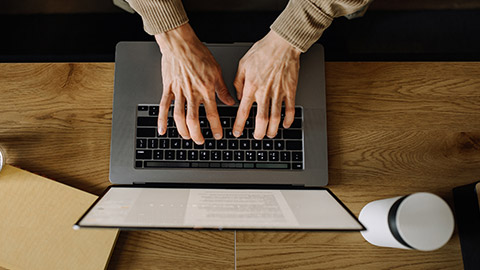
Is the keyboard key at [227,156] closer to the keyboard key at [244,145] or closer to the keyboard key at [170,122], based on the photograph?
the keyboard key at [244,145]

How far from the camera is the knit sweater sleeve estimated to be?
55cm

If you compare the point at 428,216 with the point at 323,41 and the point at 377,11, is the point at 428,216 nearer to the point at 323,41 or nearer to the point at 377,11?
the point at 323,41

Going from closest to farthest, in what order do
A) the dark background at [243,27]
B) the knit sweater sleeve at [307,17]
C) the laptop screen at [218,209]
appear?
the laptop screen at [218,209]
the knit sweater sleeve at [307,17]
the dark background at [243,27]

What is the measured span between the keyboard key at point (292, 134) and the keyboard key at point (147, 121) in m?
0.29

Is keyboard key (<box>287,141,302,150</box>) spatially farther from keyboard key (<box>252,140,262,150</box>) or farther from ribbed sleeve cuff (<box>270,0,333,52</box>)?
ribbed sleeve cuff (<box>270,0,333,52</box>)

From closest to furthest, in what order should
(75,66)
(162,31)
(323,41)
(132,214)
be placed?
(132,214) < (162,31) < (75,66) < (323,41)

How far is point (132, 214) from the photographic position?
0.47 metres

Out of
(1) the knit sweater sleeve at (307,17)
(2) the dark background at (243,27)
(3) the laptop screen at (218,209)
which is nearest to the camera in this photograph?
(3) the laptop screen at (218,209)

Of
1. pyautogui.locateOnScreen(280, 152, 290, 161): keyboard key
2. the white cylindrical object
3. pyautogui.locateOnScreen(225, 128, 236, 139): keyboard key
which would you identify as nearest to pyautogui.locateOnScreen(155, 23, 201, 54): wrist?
pyautogui.locateOnScreen(225, 128, 236, 139): keyboard key

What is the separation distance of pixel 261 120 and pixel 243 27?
49 centimetres

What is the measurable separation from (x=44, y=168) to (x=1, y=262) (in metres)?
0.20

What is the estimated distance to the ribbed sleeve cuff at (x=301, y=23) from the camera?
0.57 meters

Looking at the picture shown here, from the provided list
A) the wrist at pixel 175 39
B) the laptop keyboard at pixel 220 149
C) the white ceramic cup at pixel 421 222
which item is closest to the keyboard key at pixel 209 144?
the laptop keyboard at pixel 220 149

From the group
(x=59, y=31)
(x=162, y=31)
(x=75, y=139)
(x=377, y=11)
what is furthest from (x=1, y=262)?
(x=377, y=11)
